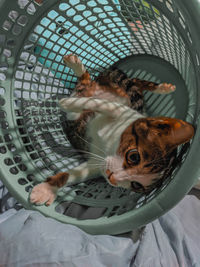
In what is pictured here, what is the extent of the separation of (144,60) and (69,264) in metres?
0.99

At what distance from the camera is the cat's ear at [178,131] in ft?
1.72

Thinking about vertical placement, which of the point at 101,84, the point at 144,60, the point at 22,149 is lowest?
the point at 22,149

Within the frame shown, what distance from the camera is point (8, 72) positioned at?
745mm

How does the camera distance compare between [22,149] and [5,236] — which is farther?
[22,149]

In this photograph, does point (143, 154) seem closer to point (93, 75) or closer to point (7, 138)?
point (7, 138)

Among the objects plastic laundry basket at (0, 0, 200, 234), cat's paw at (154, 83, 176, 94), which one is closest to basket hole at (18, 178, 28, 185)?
plastic laundry basket at (0, 0, 200, 234)

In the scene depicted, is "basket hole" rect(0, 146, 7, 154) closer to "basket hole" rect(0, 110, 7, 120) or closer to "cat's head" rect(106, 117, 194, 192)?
"basket hole" rect(0, 110, 7, 120)

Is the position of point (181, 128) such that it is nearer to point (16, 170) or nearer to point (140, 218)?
point (140, 218)

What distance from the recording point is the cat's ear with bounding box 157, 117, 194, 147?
0.52 m

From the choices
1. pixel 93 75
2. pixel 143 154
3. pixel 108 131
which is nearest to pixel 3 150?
pixel 108 131

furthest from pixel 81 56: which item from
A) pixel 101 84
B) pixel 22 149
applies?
pixel 22 149

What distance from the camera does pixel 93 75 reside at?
119 cm

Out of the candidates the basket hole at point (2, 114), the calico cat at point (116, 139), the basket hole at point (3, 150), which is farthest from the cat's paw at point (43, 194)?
the basket hole at point (2, 114)

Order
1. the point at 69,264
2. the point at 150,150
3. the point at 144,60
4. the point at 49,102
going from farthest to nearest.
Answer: the point at 144,60, the point at 49,102, the point at 150,150, the point at 69,264
